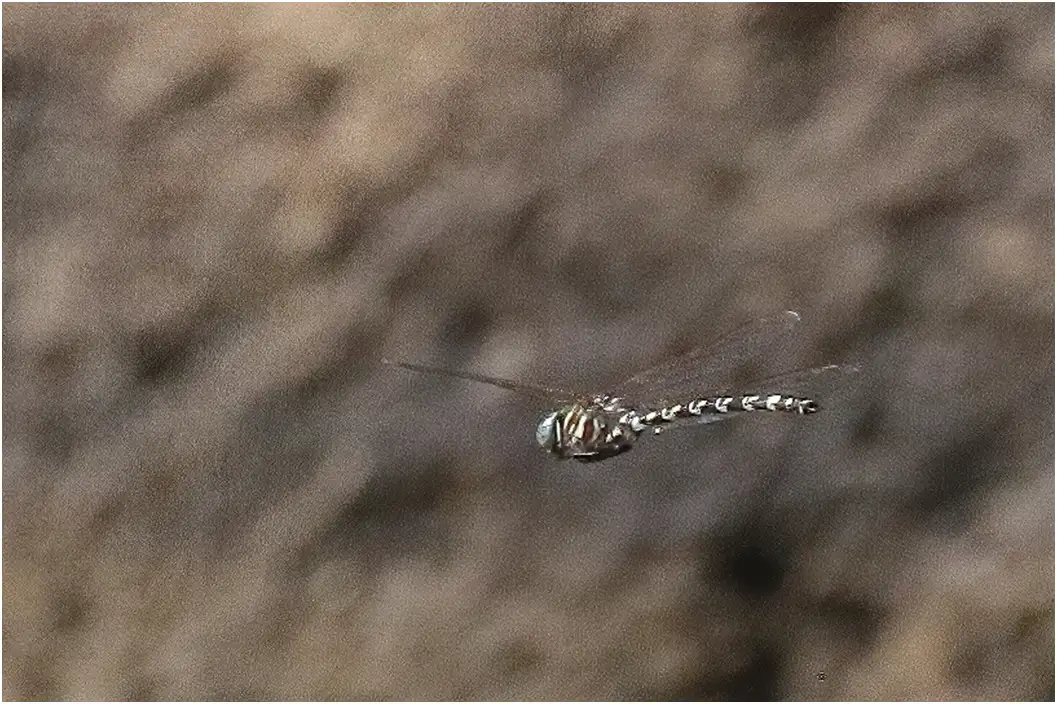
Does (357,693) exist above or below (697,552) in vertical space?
below

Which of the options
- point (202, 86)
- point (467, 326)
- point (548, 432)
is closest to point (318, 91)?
point (202, 86)

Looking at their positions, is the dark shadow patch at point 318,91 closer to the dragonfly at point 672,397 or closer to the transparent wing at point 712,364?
the dragonfly at point 672,397

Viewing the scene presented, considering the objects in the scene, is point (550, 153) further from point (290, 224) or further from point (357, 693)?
point (357, 693)

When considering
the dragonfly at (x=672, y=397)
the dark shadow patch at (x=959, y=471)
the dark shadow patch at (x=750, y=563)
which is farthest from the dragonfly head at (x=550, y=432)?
the dark shadow patch at (x=959, y=471)

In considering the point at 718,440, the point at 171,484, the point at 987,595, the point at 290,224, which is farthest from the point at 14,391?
the point at 987,595

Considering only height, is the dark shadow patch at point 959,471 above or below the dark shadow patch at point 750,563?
above

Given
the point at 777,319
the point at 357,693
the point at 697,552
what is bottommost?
the point at 357,693

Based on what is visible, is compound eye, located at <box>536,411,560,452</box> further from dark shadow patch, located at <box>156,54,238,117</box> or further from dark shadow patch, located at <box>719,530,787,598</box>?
dark shadow patch, located at <box>156,54,238,117</box>
